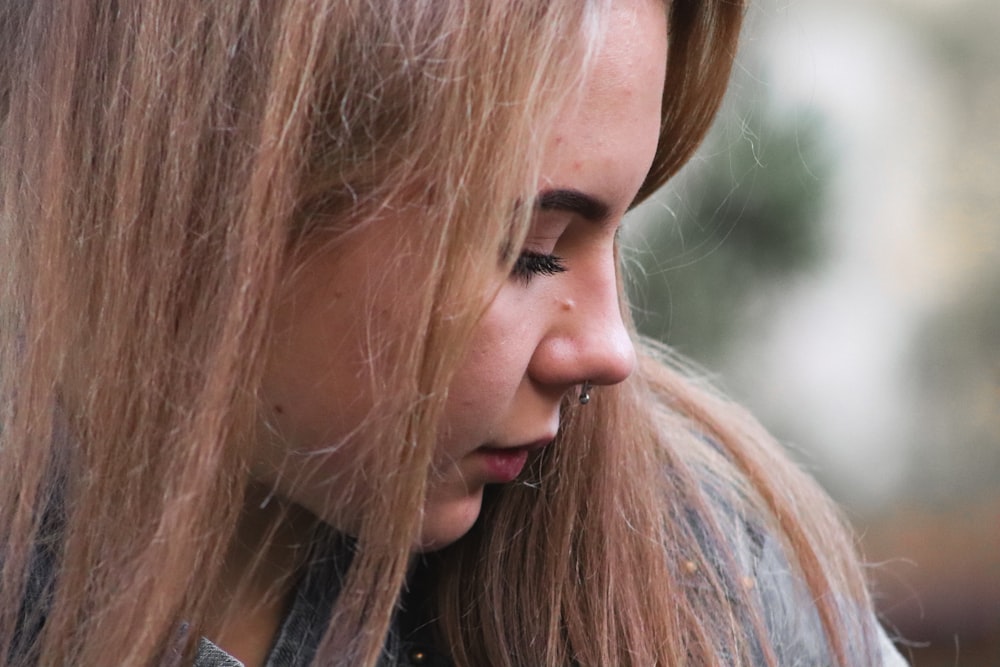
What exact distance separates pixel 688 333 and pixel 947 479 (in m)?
0.86

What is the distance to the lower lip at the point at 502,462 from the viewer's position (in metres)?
0.87

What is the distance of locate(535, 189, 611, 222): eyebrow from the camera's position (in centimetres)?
76

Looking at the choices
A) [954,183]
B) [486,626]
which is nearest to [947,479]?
[954,183]

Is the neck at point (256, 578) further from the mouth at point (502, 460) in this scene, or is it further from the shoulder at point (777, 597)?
the shoulder at point (777, 597)

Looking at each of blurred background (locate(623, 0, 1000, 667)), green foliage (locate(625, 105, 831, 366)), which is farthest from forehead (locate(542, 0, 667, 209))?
blurred background (locate(623, 0, 1000, 667))

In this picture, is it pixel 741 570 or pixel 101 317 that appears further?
pixel 741 570

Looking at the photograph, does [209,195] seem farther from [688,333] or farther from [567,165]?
[688,333]

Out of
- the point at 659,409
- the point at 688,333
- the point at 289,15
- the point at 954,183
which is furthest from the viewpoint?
the point at 954,183

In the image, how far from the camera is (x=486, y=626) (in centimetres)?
100

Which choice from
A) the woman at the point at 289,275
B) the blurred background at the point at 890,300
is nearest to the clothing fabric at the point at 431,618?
the woman at the point at 289,275

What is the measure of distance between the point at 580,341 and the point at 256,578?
1.31ft

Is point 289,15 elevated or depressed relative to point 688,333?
elevated

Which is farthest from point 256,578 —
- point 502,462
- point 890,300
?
point 890,300

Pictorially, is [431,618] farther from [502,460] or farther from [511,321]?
[511,321]
